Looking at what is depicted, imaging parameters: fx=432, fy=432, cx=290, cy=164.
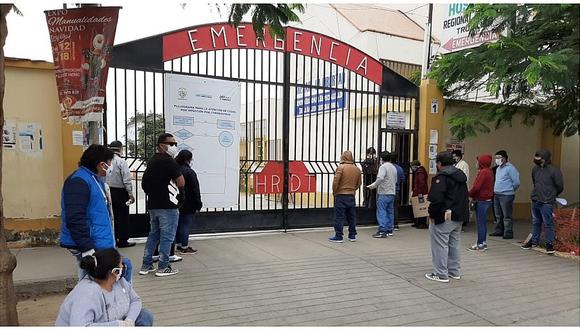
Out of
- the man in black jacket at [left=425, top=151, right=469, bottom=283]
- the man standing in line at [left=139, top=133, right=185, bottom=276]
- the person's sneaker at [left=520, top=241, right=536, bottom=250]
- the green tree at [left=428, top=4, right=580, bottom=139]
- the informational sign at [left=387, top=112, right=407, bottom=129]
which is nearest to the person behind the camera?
the man standing in line at [left=139, top=133, right=185, bottom=276]

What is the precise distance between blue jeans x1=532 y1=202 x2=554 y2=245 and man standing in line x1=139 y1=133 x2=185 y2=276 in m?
5.55

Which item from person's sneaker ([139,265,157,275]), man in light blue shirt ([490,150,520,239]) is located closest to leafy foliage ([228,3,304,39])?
person's sneaker ([139,265,157,275])

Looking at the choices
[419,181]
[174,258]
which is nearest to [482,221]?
[419,181]

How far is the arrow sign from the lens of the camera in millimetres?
7641

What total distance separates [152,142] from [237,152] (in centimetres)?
142

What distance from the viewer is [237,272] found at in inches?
209

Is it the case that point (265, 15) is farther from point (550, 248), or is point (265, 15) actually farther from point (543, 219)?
point (550, 248)

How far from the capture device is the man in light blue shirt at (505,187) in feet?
25.3

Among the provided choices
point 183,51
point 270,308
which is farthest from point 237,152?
point 270,308

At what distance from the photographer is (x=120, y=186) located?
607 centimetres

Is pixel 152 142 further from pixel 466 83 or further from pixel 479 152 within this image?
pixel 479 152

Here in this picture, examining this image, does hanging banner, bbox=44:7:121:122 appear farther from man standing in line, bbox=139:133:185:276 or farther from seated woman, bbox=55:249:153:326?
seated woman, bbox=55:249:153:326

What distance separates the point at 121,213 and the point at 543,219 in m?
6.46

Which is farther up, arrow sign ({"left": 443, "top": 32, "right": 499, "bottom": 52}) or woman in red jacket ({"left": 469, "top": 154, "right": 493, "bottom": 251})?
arrow sign ({"left": 443, "top": 32, "right": 499, "bottom": 52})
